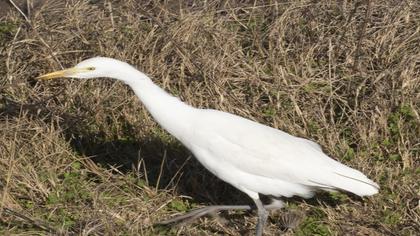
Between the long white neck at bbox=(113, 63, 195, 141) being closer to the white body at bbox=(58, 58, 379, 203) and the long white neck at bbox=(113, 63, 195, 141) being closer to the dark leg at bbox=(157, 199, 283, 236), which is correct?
the white body at bbox=(58, 58, 379, 203)

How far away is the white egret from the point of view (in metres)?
5.33

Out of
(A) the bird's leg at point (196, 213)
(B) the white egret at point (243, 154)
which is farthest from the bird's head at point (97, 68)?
(A) the bird's leg at point (196, 213)

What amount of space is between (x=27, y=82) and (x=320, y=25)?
6.84ft

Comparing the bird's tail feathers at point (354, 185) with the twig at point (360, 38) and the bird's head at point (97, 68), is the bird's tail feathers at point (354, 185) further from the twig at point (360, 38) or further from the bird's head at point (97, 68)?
the twig at point (360, 38)

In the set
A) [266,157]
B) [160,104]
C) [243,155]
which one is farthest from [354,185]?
[160,104]

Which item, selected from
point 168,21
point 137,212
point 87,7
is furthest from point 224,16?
point 137,212

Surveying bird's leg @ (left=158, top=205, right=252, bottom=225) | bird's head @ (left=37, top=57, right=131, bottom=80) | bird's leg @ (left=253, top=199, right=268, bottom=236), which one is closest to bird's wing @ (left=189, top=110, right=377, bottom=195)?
bird's leg @ (left=253, top=199, right=268, bottom=236)

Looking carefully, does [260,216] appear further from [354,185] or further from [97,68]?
[97,68]

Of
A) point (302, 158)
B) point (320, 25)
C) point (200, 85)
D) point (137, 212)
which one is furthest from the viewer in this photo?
point (320, 25)

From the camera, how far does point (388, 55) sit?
21.7 feet

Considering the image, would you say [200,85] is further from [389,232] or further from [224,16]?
[389,232]

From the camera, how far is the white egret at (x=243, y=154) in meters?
5.33

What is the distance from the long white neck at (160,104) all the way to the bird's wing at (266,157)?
94mm

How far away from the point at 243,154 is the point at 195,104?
1.20 metres
